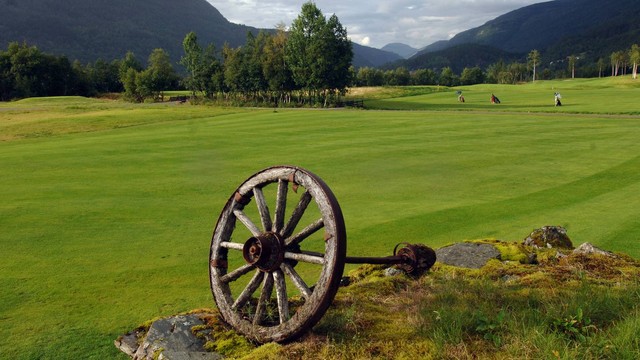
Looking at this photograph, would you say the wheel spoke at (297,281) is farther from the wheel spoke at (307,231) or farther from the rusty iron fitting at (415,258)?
the rusty iron fitting at (415,258)

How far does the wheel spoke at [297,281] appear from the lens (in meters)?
4.93

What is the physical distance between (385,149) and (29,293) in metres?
20.3

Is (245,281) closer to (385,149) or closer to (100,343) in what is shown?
(100,343)

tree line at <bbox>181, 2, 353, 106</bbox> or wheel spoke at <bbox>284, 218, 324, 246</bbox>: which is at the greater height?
tree line at <bbox>181, 2, 353, 106</bbox>

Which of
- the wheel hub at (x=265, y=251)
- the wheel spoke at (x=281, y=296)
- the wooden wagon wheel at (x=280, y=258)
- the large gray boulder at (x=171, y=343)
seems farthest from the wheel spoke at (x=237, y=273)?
the large gray boulder at (x=171, y=343)

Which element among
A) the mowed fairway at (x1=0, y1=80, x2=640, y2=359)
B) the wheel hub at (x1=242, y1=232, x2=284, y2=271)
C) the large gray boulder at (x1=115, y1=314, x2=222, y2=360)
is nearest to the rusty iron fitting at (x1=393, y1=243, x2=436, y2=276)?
the wheel hub at (x1=242, y1=232, x2=284, y2=271)

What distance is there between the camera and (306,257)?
5.08 metres

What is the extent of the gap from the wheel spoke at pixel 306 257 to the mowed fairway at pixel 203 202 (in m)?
3.61

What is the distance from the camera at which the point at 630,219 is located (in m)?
12.9

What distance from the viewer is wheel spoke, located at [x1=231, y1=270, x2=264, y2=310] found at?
18.4 ft

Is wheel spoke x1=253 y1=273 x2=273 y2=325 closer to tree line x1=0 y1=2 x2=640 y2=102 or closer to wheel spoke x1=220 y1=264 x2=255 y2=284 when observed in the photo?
wheel spoke x1=220 y1=264 x2=255 y2=284

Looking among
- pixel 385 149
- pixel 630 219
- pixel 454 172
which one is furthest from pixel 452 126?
pixel 630 219

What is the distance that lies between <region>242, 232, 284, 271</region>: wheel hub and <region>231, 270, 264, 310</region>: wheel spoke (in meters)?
0.31

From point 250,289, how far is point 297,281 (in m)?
0.88
